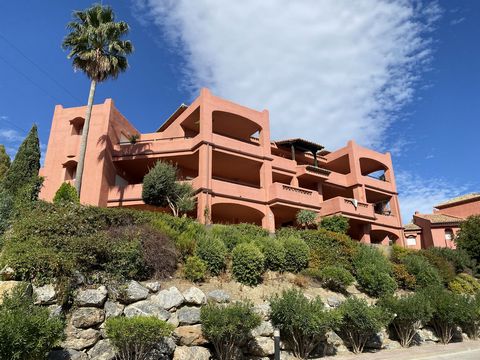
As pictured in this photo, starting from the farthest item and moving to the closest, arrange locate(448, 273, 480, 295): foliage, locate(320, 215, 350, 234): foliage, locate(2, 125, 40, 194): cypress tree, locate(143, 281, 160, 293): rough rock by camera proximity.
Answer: locate(320, 215, 350, 234): foliage → locate(448, 273, 480, 295): foliage → locate(2, 125, 40, 194): cypress tree → locate(143, 281, 160, 293): rough rock

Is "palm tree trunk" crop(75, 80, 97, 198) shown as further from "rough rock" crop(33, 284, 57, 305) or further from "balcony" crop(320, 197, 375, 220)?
"balcony" crop(320, 197, 375, 220)

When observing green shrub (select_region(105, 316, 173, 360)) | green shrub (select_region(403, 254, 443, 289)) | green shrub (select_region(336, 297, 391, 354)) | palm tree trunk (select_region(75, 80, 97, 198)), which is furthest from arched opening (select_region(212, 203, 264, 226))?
green shrub (select_region(105, 316, 173, 360))

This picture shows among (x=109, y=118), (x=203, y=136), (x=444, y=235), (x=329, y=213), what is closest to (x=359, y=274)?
(x=329, y=213)

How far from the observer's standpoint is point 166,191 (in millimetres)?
22297

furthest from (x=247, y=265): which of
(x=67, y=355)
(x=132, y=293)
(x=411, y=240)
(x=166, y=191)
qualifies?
(x=411, y=240)

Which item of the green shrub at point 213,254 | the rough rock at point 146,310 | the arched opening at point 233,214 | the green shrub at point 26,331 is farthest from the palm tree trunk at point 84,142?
the green shrub at point 26,331

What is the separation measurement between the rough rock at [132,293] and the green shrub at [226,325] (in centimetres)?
203

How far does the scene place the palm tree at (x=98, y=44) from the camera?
896 inches

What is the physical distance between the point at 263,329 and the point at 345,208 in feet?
57.4

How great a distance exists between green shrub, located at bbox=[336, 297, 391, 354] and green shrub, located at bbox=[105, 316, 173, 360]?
6.09 metres

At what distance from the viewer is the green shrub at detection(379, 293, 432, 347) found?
13547 mm

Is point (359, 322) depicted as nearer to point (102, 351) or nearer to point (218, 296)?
point (218, 296)

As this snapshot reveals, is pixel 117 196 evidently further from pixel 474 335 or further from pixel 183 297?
pixel 474 335

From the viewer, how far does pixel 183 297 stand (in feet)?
39.0
